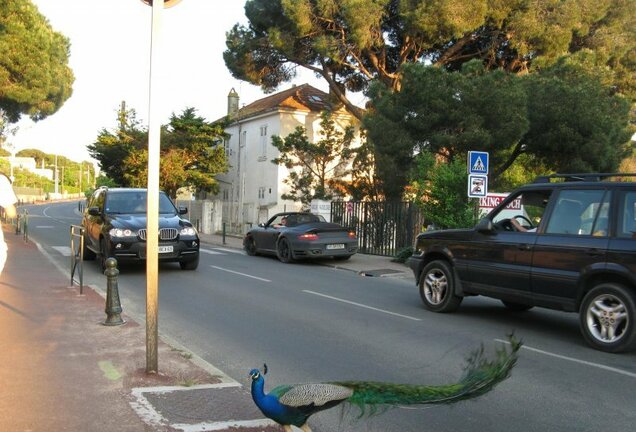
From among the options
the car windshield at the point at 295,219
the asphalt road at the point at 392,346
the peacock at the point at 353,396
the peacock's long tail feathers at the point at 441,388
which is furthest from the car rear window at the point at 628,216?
the car windshield at the point at 295,219

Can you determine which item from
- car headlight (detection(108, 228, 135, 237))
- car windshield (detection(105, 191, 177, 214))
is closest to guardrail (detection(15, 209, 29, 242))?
car windshield (detection(105, 191, 177, 214))

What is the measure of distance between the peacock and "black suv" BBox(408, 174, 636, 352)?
370 cm

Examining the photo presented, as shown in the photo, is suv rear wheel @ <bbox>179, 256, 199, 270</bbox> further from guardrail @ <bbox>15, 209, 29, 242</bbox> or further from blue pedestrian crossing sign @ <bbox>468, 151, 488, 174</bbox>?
guardrail @ <bbox>15, 209, 29, 242</bbox>

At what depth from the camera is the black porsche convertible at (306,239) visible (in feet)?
51.9

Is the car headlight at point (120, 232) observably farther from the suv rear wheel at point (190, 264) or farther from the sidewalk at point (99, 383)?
the sidewalk at point (99, 383)

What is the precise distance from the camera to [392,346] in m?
6.80

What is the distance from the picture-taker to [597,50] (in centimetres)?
2242

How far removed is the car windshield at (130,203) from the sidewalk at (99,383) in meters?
5.80

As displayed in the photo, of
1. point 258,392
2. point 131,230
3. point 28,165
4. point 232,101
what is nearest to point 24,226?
point 131,230

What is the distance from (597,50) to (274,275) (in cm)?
1695

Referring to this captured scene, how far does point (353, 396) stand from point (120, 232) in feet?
33.0

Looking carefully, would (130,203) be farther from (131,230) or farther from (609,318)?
(609,318)

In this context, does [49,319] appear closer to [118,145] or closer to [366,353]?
Answer: [366,353]

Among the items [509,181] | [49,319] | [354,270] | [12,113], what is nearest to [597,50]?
[509,181]
